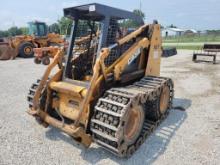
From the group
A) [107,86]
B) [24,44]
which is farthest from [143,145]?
[24,44]

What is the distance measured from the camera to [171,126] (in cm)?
509

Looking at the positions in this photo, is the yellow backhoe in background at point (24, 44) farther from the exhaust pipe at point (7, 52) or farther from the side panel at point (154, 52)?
the side panel at point (154, 52)

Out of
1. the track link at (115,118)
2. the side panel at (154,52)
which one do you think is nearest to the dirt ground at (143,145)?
the track link at (115,118)

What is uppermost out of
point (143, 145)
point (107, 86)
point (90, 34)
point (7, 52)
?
point (90, 34)

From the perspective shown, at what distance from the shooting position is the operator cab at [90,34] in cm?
447

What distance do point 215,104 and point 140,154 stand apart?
3.35m

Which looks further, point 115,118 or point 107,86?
point 107,86

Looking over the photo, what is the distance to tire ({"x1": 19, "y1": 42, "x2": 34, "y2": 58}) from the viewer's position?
1820 centimetres

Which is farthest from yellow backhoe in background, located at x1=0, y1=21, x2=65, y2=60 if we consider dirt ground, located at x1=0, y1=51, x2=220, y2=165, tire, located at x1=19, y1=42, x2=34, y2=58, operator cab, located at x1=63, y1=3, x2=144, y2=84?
operator cab, located at x1=63, y1=3, x2=144, y2=84

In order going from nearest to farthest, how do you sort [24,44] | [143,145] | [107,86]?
[143,145] < [107,86] < [24,44]

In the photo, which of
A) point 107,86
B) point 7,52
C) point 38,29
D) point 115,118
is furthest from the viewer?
point 38,29

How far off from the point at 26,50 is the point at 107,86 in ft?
50.4

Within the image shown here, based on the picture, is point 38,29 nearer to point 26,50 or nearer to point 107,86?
point 26,50

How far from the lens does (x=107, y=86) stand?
4.43 meters
